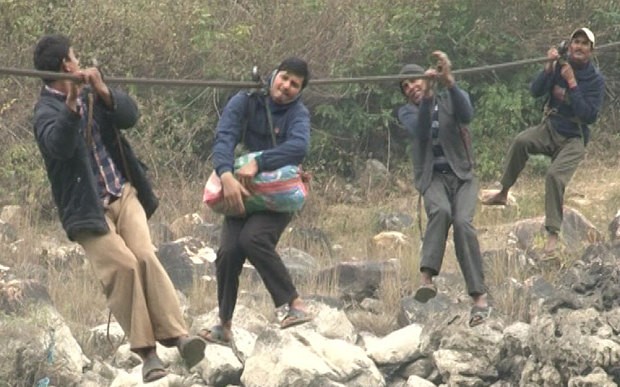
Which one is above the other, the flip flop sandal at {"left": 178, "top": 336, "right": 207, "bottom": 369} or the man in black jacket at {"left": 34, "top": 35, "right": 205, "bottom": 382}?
the man in black jacket at {"left": 34, "top": 35, "right": 205, "bottom": 382}

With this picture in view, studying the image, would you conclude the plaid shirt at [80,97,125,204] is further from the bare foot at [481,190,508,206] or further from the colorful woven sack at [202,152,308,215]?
the bare foot at [481,190,508,206]

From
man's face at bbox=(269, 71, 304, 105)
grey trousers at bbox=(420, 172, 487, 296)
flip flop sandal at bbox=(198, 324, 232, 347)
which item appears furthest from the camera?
grey trousers at bbox=(420, 172, 487, 296)

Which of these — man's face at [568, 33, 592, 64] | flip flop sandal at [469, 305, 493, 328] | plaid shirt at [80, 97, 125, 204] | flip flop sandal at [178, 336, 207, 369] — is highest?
man's face at [568, 33, 592, 64]

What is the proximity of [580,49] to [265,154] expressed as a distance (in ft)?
9.46

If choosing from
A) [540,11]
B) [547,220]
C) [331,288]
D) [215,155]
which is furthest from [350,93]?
[215,155]

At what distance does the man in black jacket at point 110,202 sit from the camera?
311 inches

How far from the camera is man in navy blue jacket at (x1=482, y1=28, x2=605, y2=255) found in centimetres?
1073

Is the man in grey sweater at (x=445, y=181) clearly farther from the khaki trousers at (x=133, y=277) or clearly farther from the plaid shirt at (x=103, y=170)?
the plaid shirt at (x=103, y=170)

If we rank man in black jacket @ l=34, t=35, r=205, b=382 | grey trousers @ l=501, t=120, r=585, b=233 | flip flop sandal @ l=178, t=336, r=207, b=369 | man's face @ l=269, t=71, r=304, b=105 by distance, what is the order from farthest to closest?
1. grey trousers @ l=501, t=120, r=585, b=233
2. man's face @ l=269, t=71, r=304, b=105
3. flip flop sandal @ l=178, t=336, r=207, b=369
4. man in black jacket @ l=34, t=35, r=205, b=382

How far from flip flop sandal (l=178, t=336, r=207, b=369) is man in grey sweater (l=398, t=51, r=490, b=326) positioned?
6.10 feet

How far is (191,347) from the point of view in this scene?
8.16 m

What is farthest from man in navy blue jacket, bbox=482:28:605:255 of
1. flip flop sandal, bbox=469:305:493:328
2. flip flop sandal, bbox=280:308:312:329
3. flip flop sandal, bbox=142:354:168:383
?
flip flop sandal, bbox=142:354:168:383

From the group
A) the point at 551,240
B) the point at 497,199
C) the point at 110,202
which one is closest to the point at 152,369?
the point at 110,202

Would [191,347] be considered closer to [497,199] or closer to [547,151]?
[497,199]
